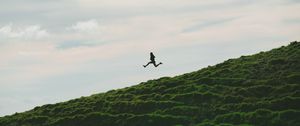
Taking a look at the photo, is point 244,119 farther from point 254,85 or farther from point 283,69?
point 283,69

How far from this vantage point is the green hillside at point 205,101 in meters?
50.8

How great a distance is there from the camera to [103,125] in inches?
2156

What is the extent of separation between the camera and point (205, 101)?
183 feet

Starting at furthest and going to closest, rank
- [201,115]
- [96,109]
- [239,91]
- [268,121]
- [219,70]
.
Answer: [219,70] → [96,109] → [239,91] → [201,115] → [268,121]

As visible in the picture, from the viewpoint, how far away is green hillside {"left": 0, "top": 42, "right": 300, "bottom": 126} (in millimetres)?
50750

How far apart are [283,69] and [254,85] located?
17.4 ft

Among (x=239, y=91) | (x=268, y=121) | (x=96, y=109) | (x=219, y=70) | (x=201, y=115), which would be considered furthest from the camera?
(x=219, y=70)

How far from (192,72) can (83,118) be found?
17.3 meters

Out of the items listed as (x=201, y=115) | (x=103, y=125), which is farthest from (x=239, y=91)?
(x=103, y=125)

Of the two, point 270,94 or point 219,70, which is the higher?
point 219,70

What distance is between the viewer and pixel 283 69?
201 feet

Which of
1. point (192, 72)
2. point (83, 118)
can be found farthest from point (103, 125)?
point (192, 72)

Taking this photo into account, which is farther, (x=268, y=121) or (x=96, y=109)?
(x=96, y=109)

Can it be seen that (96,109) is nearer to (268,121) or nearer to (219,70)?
(219,70)
